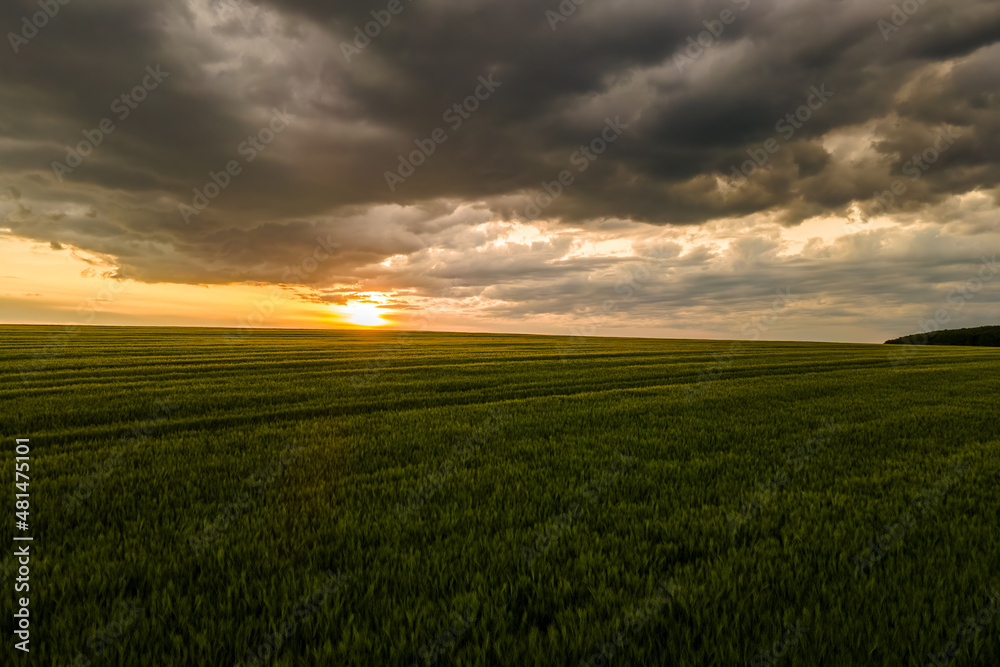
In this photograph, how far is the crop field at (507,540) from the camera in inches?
156

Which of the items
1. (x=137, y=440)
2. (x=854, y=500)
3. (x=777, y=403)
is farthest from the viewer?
(x=777, y=403)

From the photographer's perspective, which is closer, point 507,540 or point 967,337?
point 507,540

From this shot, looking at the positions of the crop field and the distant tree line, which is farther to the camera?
the distant tree line

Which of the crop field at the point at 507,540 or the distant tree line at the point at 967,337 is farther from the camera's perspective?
the distant tree line at the point at 967,337

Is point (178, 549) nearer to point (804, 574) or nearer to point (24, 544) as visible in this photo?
point (24, 544)

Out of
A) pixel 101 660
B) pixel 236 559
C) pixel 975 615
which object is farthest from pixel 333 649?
pixel 975 615

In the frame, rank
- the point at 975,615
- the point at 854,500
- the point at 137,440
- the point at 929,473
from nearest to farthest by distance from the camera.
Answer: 1. the point at 975,615
2. the point at 854,500
3. the point at 929,473
4. the point at 137,440

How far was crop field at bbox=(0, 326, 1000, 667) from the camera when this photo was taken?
3.97 metres

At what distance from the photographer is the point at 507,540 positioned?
18.7 feet

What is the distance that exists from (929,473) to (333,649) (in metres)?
10.0

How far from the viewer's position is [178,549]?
5465 millimetres

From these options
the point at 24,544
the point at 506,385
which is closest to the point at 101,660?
the point at 24,544

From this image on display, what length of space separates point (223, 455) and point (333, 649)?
275 inches

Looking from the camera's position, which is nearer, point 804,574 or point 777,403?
point 804,574
